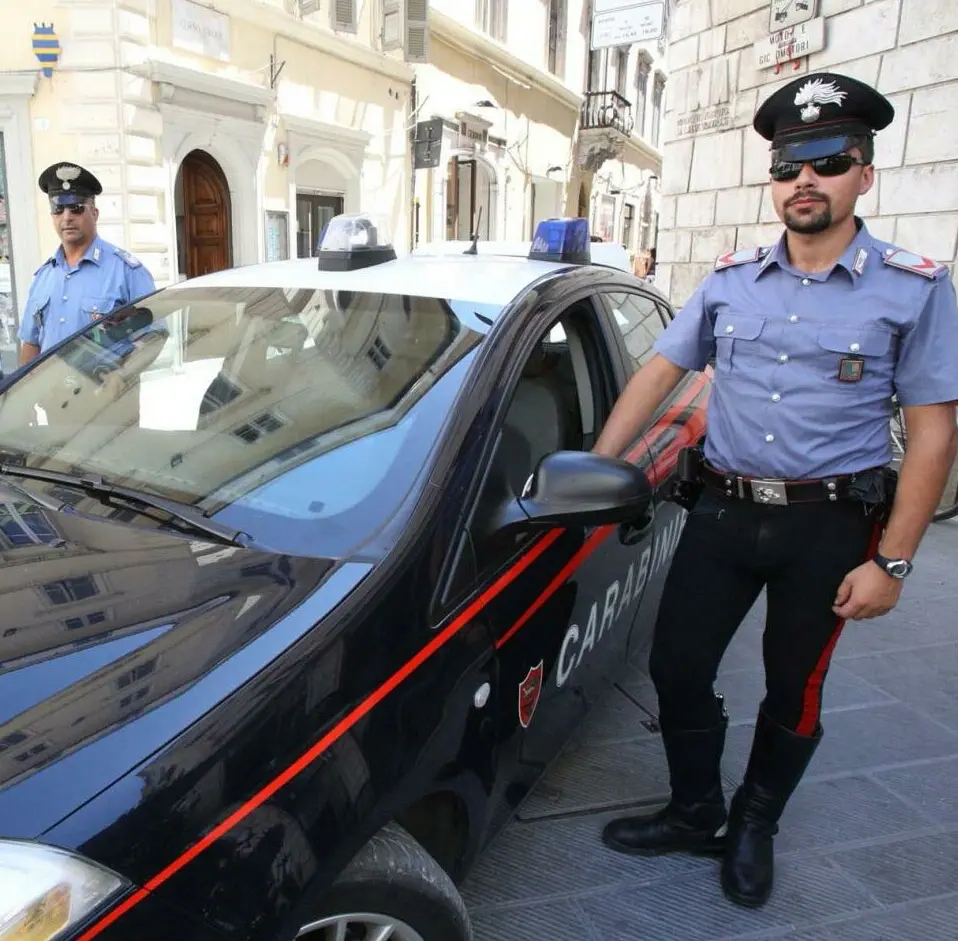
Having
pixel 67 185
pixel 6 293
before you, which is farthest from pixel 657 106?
pixel 67 185

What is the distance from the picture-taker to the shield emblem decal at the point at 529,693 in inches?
70.7

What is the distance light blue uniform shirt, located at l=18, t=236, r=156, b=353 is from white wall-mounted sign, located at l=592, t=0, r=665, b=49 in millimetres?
7485

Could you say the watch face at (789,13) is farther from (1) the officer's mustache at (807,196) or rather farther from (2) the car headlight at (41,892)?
(2) the car headlight at (41,892)

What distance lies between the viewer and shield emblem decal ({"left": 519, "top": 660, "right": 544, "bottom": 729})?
70.7 inches

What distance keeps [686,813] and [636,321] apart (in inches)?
58.2

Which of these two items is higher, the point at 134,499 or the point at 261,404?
the point at 261,404

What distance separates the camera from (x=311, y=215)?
12484 mm

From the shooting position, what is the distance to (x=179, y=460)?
5.90 ft

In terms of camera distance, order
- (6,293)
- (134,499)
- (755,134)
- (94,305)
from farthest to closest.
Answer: (6,293)
(755,134)
(94,305)
(134,499)

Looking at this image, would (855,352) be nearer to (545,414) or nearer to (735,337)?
(735,337)

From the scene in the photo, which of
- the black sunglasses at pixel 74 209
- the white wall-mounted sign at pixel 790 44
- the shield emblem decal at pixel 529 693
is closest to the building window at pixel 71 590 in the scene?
the shield emblem decal at pixel 529 693

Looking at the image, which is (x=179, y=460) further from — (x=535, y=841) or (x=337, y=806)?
(x=535, y=841)

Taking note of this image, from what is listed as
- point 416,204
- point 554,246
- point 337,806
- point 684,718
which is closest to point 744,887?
point 684,718

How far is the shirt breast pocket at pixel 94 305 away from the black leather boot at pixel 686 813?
9.67ft
